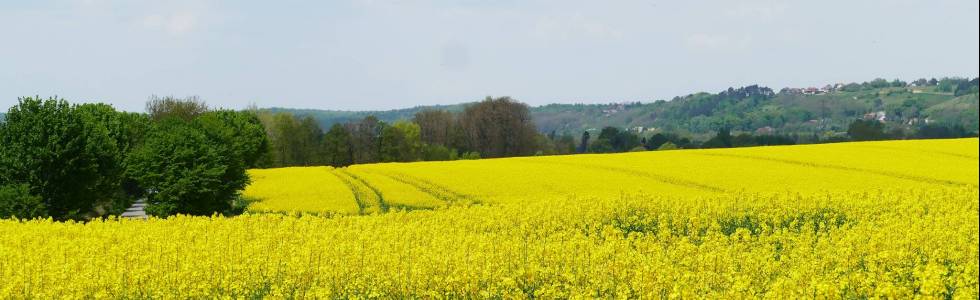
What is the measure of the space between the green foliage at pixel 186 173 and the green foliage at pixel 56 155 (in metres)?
1.94

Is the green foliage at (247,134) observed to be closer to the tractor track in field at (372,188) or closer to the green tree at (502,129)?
the tractor track in field at (372,188)

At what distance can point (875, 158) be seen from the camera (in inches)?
2040

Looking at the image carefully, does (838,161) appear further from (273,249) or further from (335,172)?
(273,249)

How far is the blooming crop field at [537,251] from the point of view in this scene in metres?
14.6

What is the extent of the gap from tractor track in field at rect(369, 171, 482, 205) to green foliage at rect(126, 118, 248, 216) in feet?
Result: 29.9

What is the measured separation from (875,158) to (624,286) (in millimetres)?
42881

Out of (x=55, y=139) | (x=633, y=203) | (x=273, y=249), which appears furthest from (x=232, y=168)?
(x=273, y=249)

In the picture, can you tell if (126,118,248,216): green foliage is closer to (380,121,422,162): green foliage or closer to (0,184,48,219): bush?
(0,184,48,219): bush

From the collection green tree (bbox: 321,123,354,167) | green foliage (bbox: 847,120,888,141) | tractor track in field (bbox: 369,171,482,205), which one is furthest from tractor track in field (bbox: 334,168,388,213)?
green foliage (bbox: 847,120,888,141)

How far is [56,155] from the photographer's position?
1709 inches

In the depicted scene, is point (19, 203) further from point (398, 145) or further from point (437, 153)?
point (398, 145)

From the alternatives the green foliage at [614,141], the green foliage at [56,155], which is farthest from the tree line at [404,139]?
the green foliage at [56,155]

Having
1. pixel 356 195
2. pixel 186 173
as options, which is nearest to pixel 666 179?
pixel 356 195

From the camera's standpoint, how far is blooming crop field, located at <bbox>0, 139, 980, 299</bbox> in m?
14.6
